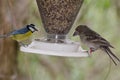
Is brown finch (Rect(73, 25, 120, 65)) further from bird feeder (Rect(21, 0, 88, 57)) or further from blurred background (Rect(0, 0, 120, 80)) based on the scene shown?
blurred background (Rect(0, 0, 120, 80))

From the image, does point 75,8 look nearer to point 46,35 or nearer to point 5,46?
point 46,35

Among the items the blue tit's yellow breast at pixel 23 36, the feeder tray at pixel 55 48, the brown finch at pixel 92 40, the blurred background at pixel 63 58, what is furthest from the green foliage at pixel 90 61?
the feeder tray at pixel 55 48

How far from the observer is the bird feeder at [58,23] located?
8.09 feet

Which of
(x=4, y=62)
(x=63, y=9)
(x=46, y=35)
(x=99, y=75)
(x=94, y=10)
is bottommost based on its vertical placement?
(x=99, y=75)

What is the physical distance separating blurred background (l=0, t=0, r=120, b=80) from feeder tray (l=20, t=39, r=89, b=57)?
0.91 metres

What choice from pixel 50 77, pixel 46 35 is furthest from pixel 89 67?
pixel 46 35

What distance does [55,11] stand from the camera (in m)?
2.62

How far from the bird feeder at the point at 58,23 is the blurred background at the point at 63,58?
2.36ft

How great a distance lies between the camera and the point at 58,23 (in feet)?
8.75

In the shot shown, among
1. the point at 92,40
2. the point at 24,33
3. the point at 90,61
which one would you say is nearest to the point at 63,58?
the point at 90,61

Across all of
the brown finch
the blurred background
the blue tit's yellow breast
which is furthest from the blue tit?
the blurred background

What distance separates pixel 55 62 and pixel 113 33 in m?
0.59

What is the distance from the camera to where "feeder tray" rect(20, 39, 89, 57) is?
7.57 feet

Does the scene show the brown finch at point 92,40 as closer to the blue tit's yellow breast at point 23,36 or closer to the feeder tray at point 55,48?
the feeder tray at point 55,48
